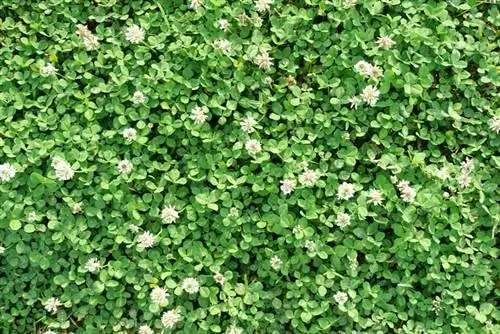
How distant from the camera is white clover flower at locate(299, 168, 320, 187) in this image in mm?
2420

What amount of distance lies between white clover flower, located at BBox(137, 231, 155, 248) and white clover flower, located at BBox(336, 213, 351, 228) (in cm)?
73

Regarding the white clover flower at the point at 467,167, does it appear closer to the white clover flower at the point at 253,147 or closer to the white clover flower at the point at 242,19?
the white clover flower at the point at 253,147

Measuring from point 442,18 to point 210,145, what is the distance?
3.55ft

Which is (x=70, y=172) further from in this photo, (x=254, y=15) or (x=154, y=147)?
(x=254, y=15)

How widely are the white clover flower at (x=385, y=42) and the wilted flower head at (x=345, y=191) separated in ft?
1.90

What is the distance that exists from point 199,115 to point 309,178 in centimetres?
50

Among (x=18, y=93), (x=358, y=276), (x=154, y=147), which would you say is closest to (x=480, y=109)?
(x=358, y=276)

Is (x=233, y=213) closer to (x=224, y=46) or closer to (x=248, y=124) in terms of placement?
(x=248, y=124)

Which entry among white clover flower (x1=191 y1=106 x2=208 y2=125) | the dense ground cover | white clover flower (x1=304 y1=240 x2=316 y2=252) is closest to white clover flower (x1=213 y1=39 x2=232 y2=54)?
the dense ground cover

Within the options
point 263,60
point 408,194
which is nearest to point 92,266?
point 263,60

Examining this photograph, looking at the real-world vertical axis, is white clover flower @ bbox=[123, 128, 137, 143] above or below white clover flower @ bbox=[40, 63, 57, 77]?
below

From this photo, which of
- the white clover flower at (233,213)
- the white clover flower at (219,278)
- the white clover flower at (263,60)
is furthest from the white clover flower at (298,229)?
the white clover flower at (263,60)

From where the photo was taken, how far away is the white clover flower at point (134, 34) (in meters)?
2.55

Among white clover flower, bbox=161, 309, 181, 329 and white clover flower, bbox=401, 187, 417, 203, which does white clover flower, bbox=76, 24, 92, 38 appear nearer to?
white clover flower, bbox=161, 309, 181, 329
